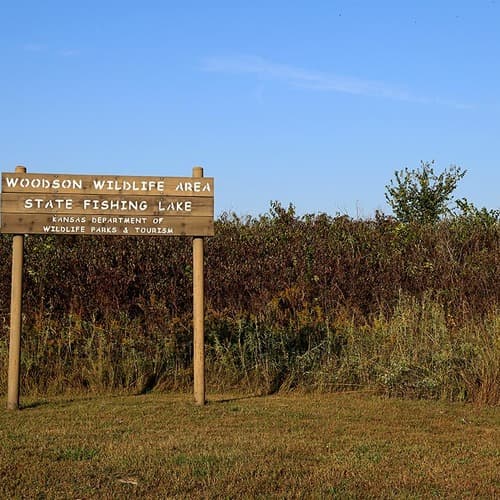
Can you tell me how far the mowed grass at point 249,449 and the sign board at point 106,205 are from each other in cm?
212

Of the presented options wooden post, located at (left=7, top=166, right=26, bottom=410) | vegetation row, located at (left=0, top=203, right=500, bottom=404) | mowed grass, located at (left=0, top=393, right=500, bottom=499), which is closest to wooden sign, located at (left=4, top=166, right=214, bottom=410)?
wooden post, located at (left=7, top=166, right=26, bottom=410)

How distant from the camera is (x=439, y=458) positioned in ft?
21.5

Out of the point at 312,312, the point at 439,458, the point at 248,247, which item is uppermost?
the point at 248,247

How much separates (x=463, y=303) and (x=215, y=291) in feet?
14.3

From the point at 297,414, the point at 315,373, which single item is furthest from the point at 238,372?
the point at 297,414

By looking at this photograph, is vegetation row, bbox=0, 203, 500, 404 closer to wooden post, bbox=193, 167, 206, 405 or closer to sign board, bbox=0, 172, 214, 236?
wooden post, bbox=193, 167, 206, 405

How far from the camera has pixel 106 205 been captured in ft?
30.2

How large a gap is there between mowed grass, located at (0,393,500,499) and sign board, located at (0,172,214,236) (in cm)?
212

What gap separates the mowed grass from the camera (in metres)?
5.60

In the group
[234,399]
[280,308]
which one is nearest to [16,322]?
[234,399]

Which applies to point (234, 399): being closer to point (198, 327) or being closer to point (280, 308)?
point (198, 327)

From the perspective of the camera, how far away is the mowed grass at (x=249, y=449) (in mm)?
5602

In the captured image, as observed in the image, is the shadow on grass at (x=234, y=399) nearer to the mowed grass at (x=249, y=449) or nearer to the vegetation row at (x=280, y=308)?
the mowed grass at (x=249, y=449)

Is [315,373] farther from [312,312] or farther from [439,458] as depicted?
[439,458]
